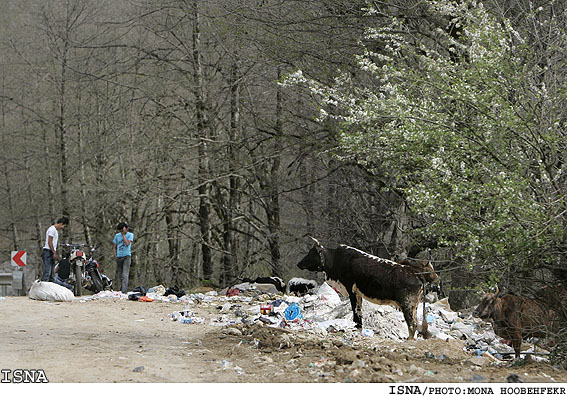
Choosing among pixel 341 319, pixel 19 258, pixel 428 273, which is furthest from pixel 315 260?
pixel 19 258

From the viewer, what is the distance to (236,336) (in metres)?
10.6

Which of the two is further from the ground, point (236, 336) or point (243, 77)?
point (243, 77)

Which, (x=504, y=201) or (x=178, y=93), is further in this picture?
(x=178, y=93)

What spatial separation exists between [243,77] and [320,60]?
463cm

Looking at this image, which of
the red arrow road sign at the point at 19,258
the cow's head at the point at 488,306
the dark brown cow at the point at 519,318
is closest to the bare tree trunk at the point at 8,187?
the red arrow road sign at the point at 19,258

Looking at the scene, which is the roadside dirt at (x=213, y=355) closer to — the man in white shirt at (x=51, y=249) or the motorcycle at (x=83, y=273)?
the man in white shirt at (x=51, y=249)

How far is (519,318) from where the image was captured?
31.5 feet

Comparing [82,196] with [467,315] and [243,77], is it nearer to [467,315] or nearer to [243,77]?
[243,77]

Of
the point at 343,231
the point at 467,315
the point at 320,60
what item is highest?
the point at 320,60

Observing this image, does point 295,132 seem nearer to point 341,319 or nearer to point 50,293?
point 50,293

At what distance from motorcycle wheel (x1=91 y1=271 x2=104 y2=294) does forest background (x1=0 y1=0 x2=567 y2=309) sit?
4427mm

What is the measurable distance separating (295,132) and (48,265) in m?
7.66
